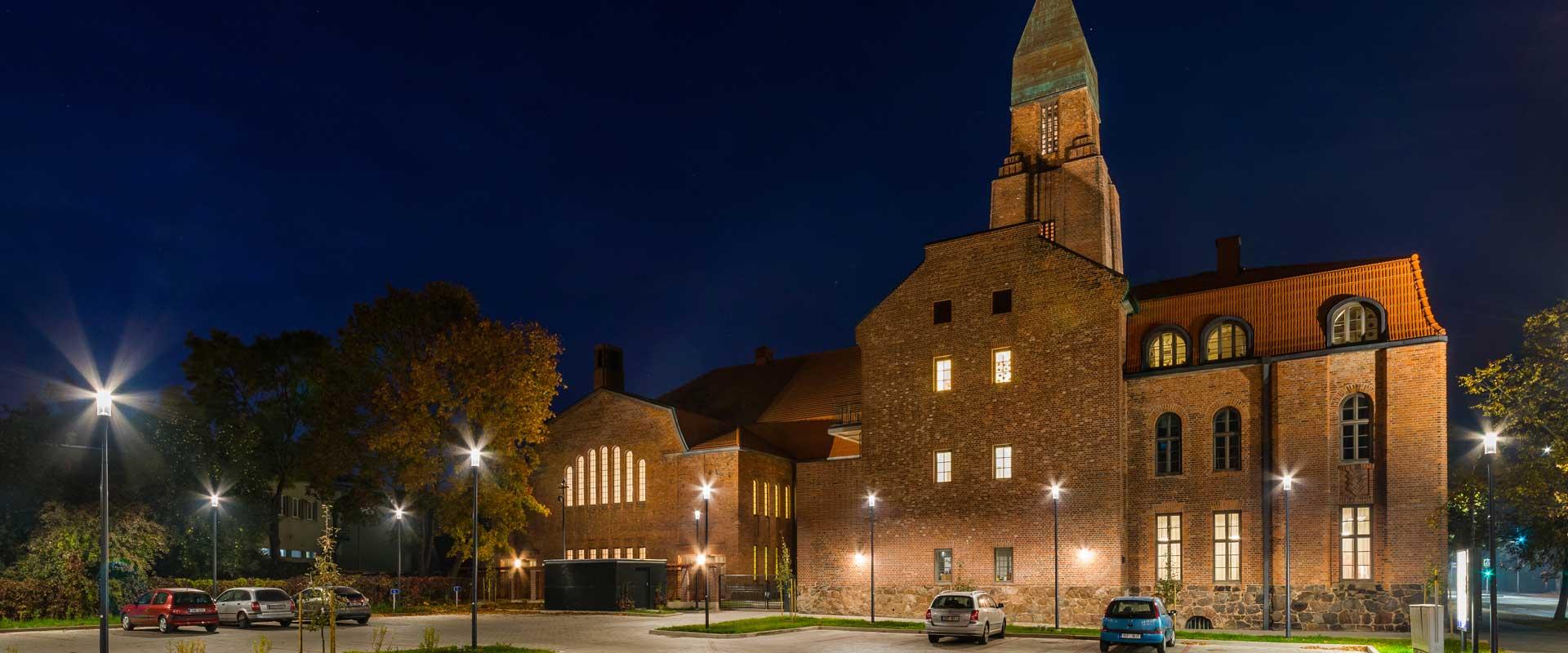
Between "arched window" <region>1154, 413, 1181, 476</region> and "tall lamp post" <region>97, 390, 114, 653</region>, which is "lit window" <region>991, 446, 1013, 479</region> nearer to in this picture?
"arched window" <region>1154, 413, 1181, 476</region>

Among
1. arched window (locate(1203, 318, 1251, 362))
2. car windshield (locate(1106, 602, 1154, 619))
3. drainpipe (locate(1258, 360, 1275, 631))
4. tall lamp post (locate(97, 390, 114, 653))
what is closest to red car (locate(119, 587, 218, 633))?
tall lamp post (locate(97, 390, 114, 653))

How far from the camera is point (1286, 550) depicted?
111 feet

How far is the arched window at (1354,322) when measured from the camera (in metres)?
35.7

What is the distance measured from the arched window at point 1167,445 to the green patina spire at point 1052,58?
691 inches

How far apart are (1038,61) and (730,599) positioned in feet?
97.3

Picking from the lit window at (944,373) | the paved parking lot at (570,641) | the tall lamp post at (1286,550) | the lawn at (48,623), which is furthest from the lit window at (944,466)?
the lawn at (48,623)

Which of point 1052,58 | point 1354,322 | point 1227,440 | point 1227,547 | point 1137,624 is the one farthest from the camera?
point 1052,58

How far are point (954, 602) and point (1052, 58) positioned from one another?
98.9 ft

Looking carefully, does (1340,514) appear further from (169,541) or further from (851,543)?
(169,541)

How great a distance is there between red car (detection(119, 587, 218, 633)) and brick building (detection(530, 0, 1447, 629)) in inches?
869

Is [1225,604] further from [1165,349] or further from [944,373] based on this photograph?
[944,373]

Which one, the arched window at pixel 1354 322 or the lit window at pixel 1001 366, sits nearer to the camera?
the arched window at pixel 1354 322

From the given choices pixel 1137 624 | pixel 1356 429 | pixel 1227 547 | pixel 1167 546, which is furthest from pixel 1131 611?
pixel 1356 429

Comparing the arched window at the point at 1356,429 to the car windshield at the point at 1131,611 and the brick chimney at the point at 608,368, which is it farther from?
the brick chimney at the point at 608,368
